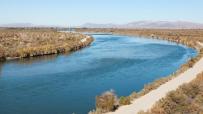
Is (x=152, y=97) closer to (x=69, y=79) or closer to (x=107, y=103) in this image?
(x=107, y=103)

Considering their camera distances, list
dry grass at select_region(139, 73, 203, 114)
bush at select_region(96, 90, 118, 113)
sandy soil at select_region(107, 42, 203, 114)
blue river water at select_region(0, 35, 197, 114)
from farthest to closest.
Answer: blue river water at select_region(0, 35, 197, 114)
bush at select_region(96, 90, 118, 113)
sandy soil at select_region(107, 42, 203, 114)
dry grass at select_region(139, 73, 203, 114)

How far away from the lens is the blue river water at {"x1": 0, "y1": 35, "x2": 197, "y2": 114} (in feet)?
86.8

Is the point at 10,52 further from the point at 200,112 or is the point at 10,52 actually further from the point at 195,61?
the point at 200,112

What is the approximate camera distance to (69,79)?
1454 inches

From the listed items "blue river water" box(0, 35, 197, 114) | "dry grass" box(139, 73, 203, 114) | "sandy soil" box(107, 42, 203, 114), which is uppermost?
"dry grass" box(139, 73, 203, 114)

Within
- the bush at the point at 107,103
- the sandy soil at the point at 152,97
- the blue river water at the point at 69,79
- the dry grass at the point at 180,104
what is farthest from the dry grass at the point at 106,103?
the blue river water at the point at 69,79

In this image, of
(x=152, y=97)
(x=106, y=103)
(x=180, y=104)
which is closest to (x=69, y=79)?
(x=152, y=97)

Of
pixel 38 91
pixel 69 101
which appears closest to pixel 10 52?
pixel 38 91

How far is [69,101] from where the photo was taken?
2738cm

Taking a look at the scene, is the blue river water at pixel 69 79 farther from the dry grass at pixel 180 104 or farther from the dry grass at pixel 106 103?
the dry grass at pixel 180 104

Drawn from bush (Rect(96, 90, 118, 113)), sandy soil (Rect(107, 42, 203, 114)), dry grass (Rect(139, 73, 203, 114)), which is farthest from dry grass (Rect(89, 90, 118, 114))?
dry grass (Rect(139, 73, 203, 114))

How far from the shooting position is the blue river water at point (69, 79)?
86.8 ft

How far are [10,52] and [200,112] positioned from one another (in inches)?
1665

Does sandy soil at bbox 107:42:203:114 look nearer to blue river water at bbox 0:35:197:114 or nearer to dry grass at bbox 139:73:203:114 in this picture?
dry grass at bbox 139:73:203:114
